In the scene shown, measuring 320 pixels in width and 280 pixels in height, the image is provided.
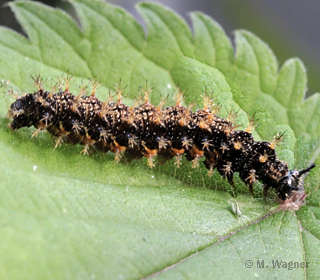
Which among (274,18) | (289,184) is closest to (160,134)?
(289,184)

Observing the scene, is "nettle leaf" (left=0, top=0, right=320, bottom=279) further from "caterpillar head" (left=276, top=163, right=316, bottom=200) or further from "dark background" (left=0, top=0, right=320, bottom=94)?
"dark background" (left=0, top=0, right=320, bottom=94)

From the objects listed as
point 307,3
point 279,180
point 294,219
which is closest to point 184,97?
point 279,180

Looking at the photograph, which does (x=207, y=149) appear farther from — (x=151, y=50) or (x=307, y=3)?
(x=307, y=3)

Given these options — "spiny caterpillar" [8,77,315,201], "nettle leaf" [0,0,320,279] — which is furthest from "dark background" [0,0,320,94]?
"spiny caterpillar" [8,77,315,201]

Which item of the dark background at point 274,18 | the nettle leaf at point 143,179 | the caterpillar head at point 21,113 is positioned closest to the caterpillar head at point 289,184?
the nettle leaf at point 143,179

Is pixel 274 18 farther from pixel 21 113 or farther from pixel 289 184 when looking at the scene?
pixel 21 113

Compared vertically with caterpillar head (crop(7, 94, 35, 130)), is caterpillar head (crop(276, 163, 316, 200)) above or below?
above

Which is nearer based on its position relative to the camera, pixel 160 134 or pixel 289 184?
pixel 289 184

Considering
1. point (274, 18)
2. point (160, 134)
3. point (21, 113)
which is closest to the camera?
point (21, 113)

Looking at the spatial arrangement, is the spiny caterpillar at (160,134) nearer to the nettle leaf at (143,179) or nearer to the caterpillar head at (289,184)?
the caterpillar head at (289,184)
